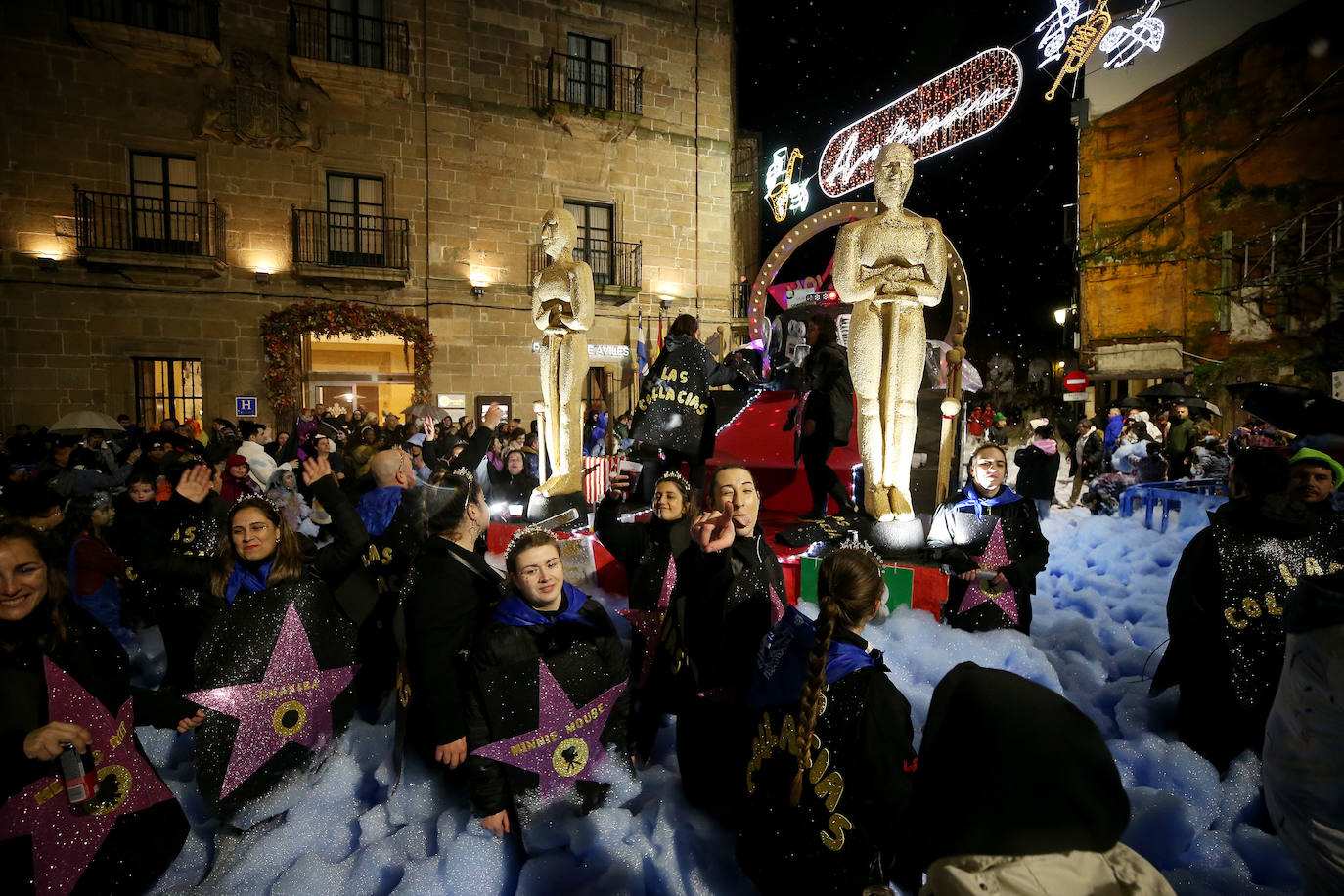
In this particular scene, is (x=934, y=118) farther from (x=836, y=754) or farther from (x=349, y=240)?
(x=349, y=240)

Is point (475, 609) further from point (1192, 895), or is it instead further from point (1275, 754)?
point (1192, 895)

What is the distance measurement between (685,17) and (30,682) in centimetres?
1976

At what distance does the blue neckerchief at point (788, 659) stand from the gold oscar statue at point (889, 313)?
277 centimetres

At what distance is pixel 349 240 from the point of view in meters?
15.2

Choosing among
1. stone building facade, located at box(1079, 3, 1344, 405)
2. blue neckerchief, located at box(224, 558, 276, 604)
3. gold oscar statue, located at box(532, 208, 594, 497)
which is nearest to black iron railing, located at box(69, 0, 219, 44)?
gold oscar statue, located at box(532, 208, 594, 497)

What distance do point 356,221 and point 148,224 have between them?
3.97 meters

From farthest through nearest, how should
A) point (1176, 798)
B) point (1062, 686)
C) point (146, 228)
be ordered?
1. point (146, 228)
2. point (1062, 686)
3. point (1176, 798)

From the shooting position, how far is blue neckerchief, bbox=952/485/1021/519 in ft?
12.5

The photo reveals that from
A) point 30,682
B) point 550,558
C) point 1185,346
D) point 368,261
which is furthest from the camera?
point 1185,346

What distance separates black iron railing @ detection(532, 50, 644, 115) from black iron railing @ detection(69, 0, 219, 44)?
22.0 ft

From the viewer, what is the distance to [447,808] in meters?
2.76

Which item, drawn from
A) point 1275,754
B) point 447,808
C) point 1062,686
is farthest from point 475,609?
point 1062,686

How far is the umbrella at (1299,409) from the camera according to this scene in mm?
3012

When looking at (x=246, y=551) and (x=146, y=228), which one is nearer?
(x=246, y=551)
